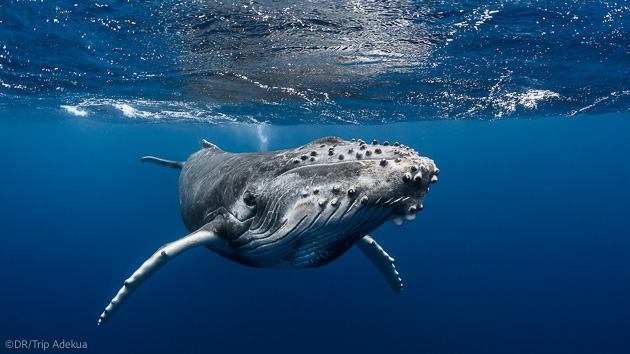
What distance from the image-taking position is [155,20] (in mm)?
9008

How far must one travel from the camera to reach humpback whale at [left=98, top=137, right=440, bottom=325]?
2605mm

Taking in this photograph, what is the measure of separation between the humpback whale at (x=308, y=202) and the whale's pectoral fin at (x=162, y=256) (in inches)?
0.4

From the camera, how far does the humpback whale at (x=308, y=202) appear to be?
8.55ft

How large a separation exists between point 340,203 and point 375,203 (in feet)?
0.97

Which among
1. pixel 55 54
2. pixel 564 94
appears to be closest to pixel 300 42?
pixel 55 54

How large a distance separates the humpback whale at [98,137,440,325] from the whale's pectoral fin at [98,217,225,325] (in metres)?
0.01
